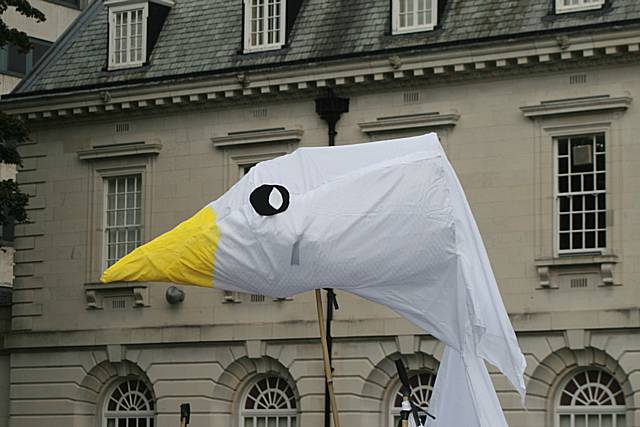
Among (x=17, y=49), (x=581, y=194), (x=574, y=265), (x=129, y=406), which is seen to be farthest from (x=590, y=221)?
(x=17, y=49)

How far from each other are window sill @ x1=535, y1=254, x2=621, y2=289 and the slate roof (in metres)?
3.94

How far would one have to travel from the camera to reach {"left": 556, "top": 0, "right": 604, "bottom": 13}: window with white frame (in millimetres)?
31000

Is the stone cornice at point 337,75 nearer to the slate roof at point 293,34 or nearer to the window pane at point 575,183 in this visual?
the slate roof at point 293,34

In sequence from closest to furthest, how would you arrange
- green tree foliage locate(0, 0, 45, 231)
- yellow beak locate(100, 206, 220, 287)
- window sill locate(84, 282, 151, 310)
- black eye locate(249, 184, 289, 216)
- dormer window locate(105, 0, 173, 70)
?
1. black eye locate(249, 184, 289, 216)
2. yellow beak locate(100, 206, 220, 287)
3. green tree foliage locate(0, 0, 45, 231)
4. window sill locate(84, 282, 151, 310)
5. dormer window locate(105, 0, 173, 70)

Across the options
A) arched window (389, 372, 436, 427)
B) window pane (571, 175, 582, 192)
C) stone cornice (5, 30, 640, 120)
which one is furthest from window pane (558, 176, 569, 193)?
arched window (389, 372, 436, 427)

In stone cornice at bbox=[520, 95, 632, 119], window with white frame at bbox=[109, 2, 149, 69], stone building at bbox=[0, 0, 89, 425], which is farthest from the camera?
stone building at bbox=[0, 0, 89, 425]

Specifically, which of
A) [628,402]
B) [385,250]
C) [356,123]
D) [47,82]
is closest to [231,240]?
[385,250]

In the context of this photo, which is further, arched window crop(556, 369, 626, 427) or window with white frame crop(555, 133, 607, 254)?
window with white frame crop(555, 133, 607, 254)

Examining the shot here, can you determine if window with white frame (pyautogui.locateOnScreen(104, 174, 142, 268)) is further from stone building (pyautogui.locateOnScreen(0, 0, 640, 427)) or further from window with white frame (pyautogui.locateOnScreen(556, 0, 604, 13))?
window with white frame (pyautogui.locateOnScreen(556, 0, 604, 13))

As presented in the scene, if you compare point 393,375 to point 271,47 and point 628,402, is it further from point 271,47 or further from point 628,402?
point 271,47

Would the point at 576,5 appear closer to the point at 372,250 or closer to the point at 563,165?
the point at 563,165

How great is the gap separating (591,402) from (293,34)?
31.7 feet

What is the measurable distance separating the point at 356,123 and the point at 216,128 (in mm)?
3413

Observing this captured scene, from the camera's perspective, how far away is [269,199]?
12.8 metres
